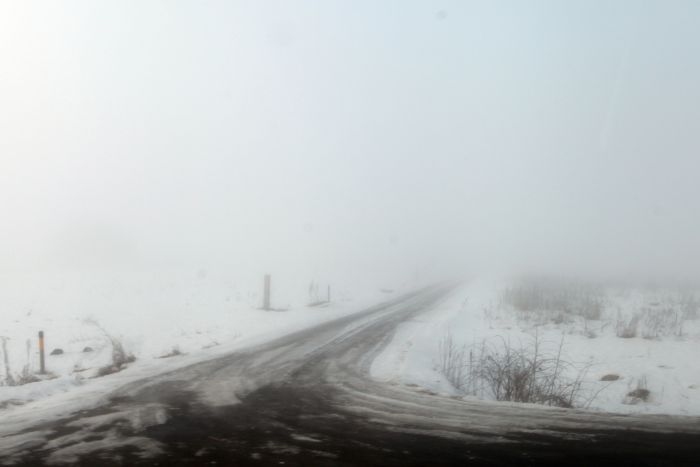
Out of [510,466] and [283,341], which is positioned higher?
[510,466]

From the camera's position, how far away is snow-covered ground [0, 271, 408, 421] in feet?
29.9

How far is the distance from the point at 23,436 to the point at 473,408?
5.11 m

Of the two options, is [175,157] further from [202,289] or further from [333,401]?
[333,401]

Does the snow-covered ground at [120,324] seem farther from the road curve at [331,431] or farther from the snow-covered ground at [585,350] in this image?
the snow-covered ground at [585,350]

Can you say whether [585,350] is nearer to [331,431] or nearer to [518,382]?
[518,382]

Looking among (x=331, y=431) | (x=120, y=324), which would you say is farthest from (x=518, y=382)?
(x=120, y=324)

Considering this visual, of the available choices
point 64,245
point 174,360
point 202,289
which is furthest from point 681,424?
point 64,245

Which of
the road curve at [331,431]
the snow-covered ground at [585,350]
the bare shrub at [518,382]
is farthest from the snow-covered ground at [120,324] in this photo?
the bare shrub at [518,382]

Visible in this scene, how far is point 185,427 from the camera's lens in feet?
20.2

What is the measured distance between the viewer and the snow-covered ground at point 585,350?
9734 mm

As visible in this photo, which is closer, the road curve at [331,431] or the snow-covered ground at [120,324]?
the road curve at [331,431]

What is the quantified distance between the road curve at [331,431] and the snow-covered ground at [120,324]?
4.33 feet

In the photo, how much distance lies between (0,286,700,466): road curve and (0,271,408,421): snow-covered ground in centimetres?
132

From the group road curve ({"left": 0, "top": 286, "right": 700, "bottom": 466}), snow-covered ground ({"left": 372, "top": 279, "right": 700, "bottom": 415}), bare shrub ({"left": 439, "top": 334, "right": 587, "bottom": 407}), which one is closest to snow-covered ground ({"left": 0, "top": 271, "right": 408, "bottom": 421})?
road curve ({"left": 0, "top": 286, "right": 700, "bottom": 466})
